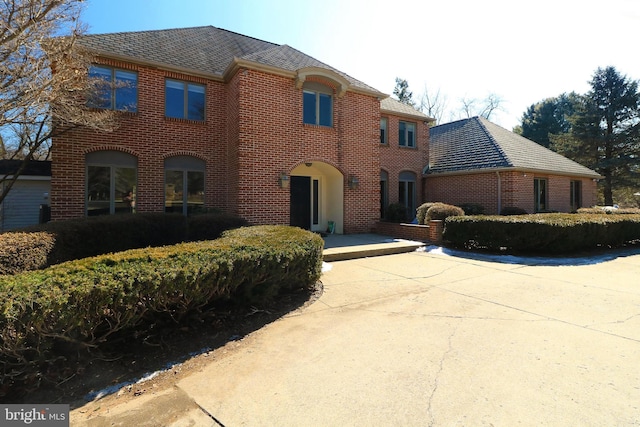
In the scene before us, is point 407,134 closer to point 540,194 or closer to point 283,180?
point 540,194

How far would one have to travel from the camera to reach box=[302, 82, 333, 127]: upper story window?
1164 cm

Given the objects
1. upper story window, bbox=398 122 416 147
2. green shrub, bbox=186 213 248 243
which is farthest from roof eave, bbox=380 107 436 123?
green shrub, bbox=186 213 248 243

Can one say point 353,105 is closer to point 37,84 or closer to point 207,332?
point 37,84

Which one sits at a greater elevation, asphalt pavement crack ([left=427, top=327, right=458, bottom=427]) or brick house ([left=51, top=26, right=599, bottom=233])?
brick house ([left=51, top=26, right=599, bottom=233])

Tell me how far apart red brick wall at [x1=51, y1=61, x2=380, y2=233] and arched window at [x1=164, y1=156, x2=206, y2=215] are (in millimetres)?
208

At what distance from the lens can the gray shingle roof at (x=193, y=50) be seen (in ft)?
33.9

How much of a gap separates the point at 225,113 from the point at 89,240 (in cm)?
655

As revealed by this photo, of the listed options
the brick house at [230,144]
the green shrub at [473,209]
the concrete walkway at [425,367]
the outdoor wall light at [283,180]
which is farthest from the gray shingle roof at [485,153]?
the concrete walkway at [425,367]

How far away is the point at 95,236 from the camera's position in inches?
278

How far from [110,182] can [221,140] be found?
374cm

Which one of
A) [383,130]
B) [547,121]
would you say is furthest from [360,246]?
[547,121]

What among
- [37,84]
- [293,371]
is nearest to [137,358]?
[293,371]

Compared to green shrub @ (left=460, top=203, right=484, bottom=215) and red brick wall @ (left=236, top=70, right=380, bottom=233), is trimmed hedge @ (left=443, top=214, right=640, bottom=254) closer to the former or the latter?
green shrub @ (left=460, top=203, right=484, bottom=215)

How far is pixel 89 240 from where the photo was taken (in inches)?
272
